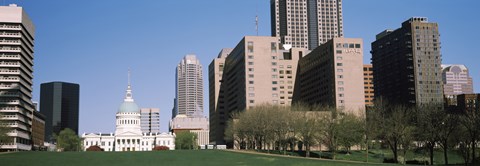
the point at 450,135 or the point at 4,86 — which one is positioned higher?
the point at 4,86

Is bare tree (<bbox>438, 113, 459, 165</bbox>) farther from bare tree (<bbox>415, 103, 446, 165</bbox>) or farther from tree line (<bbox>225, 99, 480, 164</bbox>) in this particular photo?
bare tree (<bbox>415, 103, 446, 165</bbox>)

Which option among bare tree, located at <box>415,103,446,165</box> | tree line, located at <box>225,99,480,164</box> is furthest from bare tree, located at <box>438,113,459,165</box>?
bare tree, located at <box>415,103,446,165</box>

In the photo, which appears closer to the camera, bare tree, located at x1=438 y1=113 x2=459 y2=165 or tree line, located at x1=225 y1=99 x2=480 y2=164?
bare tree, located at x1=438 y1=113 x2=459 y2=165

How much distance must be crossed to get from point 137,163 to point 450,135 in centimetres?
7102

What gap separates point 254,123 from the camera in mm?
162250

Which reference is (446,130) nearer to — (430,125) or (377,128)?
(430,125)

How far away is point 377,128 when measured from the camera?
13725 cm

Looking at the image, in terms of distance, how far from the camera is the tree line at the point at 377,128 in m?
123

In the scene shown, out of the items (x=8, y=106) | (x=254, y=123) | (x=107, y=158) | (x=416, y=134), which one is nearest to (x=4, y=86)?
(x=8, y=106)

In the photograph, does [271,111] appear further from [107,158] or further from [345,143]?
[107,158]

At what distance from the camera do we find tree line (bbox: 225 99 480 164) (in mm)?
122938

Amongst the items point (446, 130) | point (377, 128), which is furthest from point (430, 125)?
point (377, 128)

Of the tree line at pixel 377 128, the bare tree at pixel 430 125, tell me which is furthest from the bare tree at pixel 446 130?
the bare tree at pixel 430 125

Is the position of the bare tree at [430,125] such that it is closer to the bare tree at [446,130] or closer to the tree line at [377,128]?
the tree line at [377,128]
